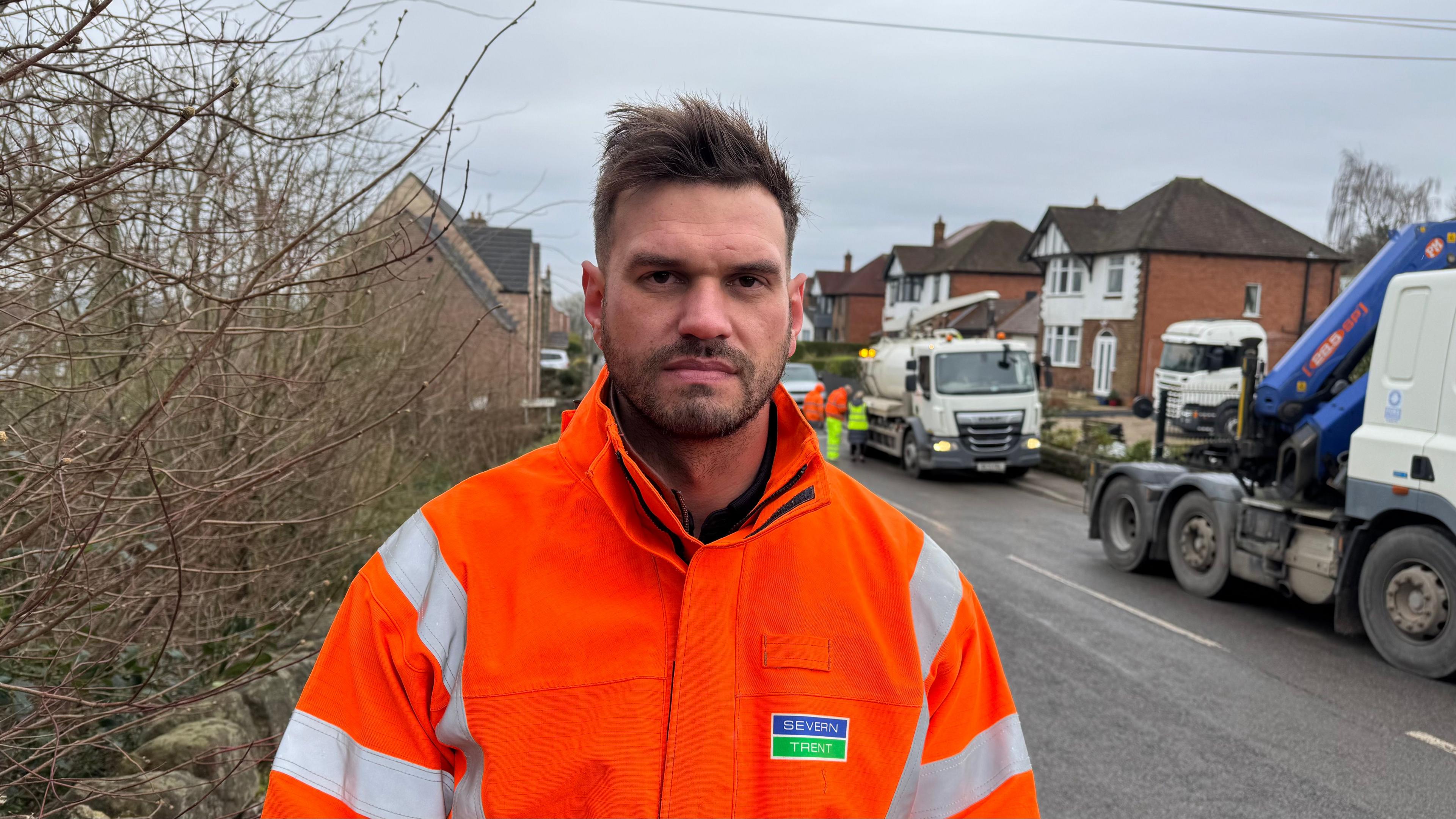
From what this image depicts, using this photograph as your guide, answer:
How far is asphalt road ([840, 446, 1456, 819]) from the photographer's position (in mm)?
5375

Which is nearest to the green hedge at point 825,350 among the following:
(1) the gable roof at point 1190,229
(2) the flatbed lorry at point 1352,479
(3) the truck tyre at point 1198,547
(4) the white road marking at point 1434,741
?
(1) the gable roof at point 1190,229

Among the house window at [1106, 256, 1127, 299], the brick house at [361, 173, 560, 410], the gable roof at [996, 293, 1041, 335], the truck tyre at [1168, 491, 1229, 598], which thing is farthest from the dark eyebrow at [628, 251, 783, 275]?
the gable roof at [996, 293, 1041, 335]

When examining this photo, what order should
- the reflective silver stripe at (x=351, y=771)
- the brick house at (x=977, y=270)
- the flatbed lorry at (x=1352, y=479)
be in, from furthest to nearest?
the brick house at (x=977, y=270)
the flatbed lorry at (x=1352, y=479)
the reflective silver stripe at (x=351, y=771)

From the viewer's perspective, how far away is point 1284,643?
838cm

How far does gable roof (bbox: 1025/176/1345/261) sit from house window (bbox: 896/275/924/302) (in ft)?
56.4

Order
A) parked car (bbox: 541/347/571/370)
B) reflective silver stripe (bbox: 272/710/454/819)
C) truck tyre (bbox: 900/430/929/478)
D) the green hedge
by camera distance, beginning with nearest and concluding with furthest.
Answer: reflective silver stripe (bbox: 272/710/454/819)
truck tyre (bbox: 900/430/929/478)
parked car (bbox: 541/347/571/370)
the green hedge

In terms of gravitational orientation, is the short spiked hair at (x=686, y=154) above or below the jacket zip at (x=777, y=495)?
above

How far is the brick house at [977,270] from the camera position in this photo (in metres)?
55.0

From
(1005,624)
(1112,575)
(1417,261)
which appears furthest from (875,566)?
(1112,575)

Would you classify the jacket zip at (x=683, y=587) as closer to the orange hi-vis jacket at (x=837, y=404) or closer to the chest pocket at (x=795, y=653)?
the chest pocket at (x=795, y=653)

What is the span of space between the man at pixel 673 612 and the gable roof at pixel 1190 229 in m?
38.4

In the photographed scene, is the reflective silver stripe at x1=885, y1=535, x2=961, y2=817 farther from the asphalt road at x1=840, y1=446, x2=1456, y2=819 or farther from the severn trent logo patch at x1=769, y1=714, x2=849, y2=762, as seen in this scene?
the asphalt road at x1=840, y1=446, x2=1456, y2=819

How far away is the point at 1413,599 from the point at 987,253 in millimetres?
50242

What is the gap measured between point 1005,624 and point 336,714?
25.3 ft
